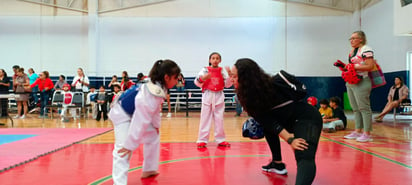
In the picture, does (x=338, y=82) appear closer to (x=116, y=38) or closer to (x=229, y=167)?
(x=116, y=38)

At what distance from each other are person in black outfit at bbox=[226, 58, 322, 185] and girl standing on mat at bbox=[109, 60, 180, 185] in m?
0.59

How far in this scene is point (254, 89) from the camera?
213cm

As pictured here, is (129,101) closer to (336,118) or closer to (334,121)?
(334,121)

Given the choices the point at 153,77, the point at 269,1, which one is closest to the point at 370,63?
the point at 153,77

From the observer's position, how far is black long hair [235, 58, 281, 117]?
2.13 meters

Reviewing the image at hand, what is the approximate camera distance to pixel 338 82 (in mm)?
14266

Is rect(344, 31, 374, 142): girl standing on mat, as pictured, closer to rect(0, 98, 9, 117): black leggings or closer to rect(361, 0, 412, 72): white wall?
rect(361, 0, 412, 72): white wall

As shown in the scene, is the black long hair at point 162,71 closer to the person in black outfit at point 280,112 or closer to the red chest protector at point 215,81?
the person in black outfit at point 280,112

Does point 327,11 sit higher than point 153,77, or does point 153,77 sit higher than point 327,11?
point 327,11

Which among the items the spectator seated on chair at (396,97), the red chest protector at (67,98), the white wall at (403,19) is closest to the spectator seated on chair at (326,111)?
the spectator seated on chair at (396,97)

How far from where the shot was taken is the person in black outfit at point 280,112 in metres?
2.04

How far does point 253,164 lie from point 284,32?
11.7m

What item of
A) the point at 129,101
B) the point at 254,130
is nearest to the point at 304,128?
the point at 254,130

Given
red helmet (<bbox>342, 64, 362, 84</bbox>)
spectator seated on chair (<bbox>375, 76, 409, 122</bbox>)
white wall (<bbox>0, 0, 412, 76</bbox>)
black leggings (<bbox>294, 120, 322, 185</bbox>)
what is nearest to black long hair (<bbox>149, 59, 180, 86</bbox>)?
black leggings (<bbox>294, 120, 322, 185</bbox>)
